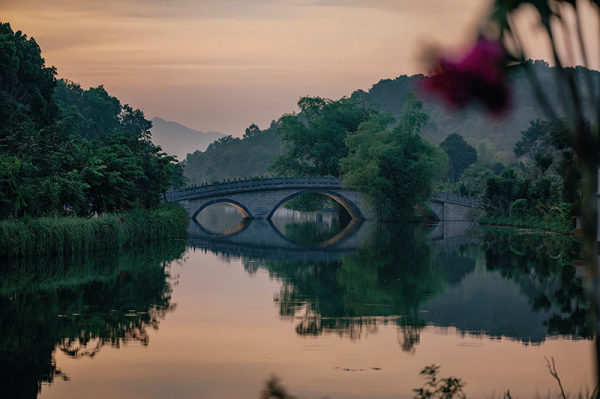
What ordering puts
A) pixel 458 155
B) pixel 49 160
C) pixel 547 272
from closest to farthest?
pixel 547 272 < pixel 49 160 < pixel 458 155

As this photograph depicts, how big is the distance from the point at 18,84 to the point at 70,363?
40256 millimetres

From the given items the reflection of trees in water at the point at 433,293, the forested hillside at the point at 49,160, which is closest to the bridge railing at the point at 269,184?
the forested hillside at the point at 49,160

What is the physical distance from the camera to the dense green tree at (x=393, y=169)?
56125mm

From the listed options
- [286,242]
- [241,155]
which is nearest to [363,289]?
[286,242]

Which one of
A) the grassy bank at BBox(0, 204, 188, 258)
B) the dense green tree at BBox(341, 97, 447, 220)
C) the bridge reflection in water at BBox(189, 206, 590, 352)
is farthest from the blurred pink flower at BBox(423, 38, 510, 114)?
the dense green tree at BBox(341, 97, 447, 220)

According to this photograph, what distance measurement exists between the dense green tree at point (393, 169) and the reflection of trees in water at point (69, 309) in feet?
101

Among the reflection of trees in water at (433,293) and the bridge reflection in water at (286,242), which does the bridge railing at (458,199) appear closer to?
the bridge reflection in water at (286,242)

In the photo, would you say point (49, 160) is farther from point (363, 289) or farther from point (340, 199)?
point (340, 199)

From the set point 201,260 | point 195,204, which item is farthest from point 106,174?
point 195,204

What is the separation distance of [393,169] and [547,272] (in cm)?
3190

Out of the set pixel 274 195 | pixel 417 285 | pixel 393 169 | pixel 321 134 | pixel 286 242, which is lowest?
pixel 417 285

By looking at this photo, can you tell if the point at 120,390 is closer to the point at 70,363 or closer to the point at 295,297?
the point at 70,363

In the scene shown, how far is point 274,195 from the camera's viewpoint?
208 ft

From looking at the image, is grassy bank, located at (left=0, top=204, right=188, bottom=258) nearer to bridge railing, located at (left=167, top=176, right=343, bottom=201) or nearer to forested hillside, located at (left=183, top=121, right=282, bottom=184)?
bridge railing, located at (left=167, top=176, right=343, bottom=201)
